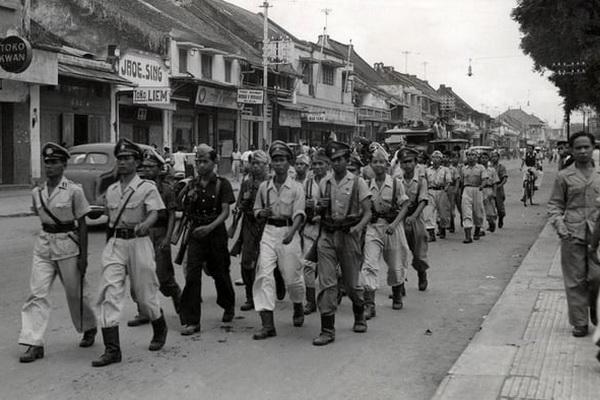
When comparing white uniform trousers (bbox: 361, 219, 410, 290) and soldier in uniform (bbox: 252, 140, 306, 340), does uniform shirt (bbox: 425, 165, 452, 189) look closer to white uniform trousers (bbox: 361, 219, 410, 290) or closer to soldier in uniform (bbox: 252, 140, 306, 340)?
white uniform trousers (bbox: 361, 219, 410, 290)

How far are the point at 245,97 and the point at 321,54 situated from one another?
1954 cm

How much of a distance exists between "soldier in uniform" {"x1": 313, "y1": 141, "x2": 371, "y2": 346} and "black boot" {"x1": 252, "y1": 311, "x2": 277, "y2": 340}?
0.45m

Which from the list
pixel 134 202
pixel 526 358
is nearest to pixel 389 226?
pixel 526 358

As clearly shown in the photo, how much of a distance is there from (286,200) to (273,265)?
0.59m

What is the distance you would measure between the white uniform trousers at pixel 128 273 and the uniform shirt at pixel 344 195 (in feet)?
5.59

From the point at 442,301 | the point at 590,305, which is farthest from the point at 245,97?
the point at 590,305

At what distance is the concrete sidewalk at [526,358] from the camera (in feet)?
16.6

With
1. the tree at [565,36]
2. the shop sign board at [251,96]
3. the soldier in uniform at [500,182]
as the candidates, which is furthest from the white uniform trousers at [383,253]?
the shop sign board at [251,96]

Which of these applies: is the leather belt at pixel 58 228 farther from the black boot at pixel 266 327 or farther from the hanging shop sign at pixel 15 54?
the hanging shop sign at pixel 15 54

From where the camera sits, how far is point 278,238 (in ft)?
Result: 22.6

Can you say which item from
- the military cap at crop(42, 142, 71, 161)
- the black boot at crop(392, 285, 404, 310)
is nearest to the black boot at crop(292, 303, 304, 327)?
the black boot at crop(392, 285, 404, 310)

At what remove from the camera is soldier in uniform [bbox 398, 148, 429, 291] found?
9.16m

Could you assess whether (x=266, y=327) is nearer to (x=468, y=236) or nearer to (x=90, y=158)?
(x=468, y=236)

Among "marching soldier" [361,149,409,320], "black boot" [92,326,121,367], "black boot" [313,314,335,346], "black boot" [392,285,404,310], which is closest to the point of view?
"black boot" [92,326,121,367]
